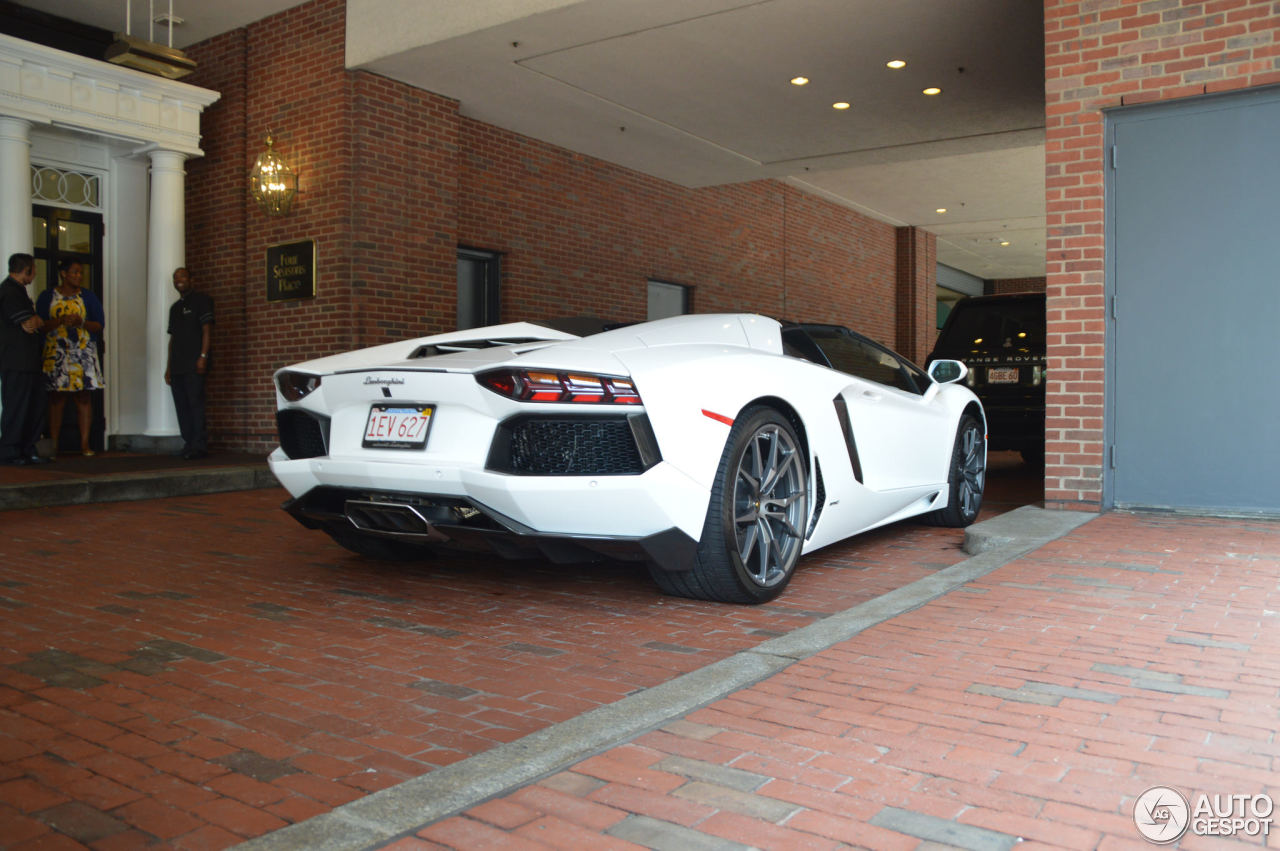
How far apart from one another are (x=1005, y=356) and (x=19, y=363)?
8821 mm

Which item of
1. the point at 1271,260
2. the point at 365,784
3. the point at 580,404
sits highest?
the point at 1271,260

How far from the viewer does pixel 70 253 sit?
34.5 ft

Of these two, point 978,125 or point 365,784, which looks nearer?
point 365,784

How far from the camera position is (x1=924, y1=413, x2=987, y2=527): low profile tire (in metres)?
6.01

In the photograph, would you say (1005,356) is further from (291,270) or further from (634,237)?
(291,270)

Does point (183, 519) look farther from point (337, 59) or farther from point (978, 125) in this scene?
point (978, 125)

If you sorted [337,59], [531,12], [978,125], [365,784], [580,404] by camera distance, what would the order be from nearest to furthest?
[365,784] < [580,404] < [531,12] < [337,59] < [978,125]

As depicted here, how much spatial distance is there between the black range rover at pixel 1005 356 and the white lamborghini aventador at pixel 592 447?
5247 millimetres

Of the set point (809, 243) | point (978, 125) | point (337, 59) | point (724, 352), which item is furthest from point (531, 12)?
point (809, 243)

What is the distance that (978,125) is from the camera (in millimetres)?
11805

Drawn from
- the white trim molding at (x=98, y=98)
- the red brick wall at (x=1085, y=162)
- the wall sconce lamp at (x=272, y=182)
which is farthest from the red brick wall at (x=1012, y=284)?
the red brick wall at (x=1085, y=162)

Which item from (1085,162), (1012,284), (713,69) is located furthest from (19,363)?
(1012,284)

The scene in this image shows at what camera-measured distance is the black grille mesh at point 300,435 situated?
402 cm

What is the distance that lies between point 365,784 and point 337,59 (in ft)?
29.7
